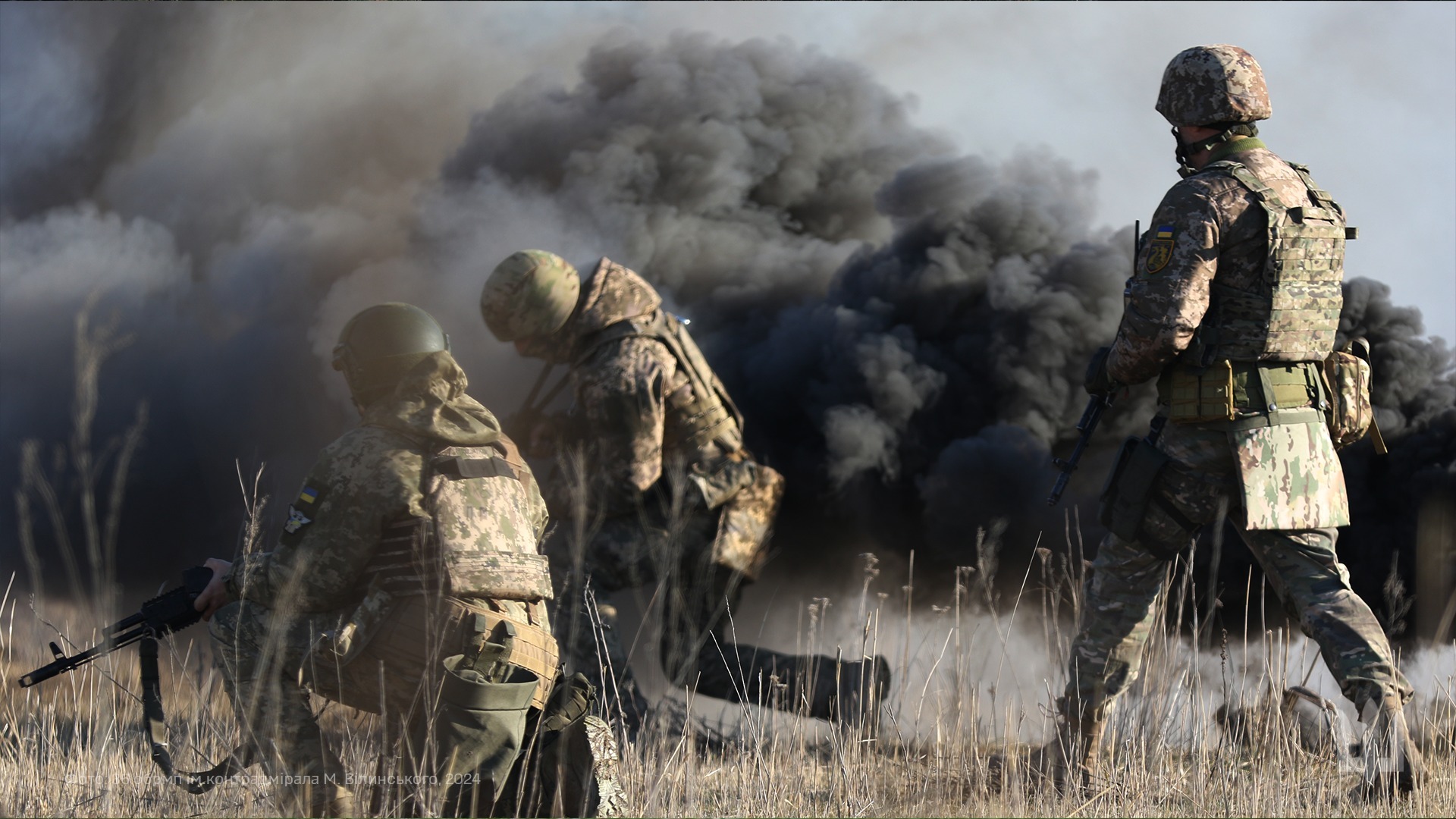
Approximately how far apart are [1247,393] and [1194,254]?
1.26 feet

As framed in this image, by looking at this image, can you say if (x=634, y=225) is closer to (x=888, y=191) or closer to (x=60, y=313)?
(x=888, y=191)

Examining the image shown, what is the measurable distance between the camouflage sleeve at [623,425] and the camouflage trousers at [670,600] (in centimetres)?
15

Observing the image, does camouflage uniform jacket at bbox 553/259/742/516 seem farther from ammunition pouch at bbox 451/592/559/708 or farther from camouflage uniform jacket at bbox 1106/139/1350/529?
camouflage uniform jacket at bbox 1106/139/1350/529

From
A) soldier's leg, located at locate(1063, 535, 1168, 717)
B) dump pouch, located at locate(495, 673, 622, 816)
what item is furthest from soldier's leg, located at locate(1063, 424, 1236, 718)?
dump pouch, located at locate(495, 673, 622, 816)

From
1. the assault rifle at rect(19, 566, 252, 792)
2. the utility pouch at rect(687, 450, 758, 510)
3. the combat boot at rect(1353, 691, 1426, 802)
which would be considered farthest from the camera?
the utility pouch at rect(687, 450, 758, 510)

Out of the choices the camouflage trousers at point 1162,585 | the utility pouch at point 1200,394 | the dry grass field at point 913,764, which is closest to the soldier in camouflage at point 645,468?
the dry grass field at point 913,764

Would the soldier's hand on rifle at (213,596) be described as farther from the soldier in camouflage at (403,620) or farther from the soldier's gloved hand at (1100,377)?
the soldier's gloved hand at (1100,377)

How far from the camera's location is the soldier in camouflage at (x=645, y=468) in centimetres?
506

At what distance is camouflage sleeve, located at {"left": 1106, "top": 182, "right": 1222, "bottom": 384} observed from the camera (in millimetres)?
3213

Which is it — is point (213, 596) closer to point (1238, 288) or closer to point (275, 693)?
point (275, 693)

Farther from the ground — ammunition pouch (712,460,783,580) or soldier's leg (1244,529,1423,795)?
ammunition pouch (712,460,783,580)

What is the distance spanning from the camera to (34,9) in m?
8.01

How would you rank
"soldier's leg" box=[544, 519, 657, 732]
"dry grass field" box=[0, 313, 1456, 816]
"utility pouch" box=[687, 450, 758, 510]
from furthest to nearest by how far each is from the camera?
"utility pouch" box=[687, 450, 758, 510]
"soldier's leg" box=[544, 519, 657, 732]
"dry grass field" box=[0, 313, 1456, 816]

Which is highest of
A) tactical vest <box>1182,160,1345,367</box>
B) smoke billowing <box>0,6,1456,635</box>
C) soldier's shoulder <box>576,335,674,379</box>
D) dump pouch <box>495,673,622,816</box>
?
smoke billowing <box>0,6,1456,635</box>
